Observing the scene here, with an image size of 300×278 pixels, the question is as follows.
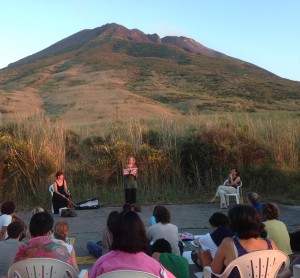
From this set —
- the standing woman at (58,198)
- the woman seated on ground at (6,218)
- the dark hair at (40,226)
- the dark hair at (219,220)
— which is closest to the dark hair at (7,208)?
the woman seated on ground at (6,218)

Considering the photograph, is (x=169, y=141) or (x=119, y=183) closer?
(x=119, y=183)

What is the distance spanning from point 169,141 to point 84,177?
279cm

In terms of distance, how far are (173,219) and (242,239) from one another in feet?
20.4

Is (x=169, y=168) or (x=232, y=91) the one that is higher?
(x=232, y=91)

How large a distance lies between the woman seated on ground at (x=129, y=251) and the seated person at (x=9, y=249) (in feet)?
4.71

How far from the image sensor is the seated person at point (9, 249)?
4.53 meters

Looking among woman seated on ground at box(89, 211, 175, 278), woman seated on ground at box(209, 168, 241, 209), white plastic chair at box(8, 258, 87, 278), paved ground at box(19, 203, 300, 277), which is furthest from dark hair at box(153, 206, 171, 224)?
woman seated on ground at box(209, 168, 241, 209)

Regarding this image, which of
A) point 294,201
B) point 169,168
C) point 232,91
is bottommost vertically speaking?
point 294,201

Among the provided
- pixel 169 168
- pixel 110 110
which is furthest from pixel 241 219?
pixel 110 110

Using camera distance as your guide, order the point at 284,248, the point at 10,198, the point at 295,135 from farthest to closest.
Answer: the point at 295,135, the point at 10,198, the point at 284,248

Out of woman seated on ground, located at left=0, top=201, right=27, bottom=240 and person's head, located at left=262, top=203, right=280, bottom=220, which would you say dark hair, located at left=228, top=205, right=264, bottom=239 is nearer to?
person's head, located at left=262, top=203, right=280, bottom=220

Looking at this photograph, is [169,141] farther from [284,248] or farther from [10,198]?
[284,248]

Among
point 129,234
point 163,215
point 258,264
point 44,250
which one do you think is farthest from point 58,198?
point 129,234

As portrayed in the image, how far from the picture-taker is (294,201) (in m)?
12.0
